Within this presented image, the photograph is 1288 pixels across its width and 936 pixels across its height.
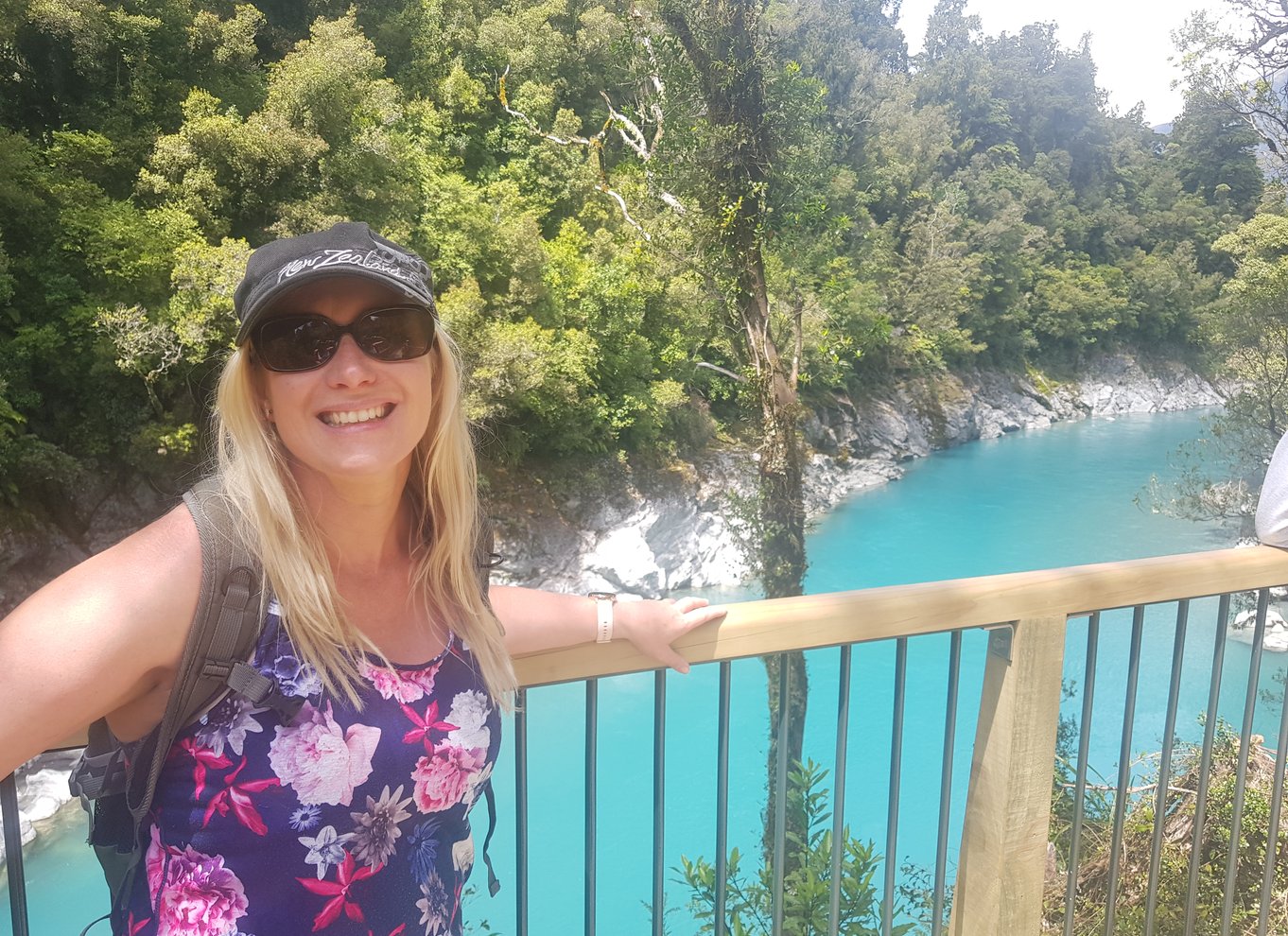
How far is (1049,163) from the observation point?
28.4 meters

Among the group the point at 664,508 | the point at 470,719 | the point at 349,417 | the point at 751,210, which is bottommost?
the point at 664,508

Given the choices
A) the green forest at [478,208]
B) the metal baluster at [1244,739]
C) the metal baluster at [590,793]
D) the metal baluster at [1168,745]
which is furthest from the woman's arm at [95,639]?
the green forest at [478,208]

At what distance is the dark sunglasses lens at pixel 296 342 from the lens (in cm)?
78

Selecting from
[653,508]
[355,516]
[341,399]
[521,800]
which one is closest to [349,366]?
[341,399]

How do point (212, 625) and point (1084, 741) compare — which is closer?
point (212, 625)

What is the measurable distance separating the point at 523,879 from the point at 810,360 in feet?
44.4

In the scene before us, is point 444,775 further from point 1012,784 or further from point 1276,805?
point 1276,805

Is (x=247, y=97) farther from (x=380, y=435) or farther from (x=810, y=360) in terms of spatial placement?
(x=380, y=435)

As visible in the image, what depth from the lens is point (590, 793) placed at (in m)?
1.02

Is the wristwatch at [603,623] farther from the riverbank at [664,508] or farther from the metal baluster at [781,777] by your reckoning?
the riverbank at [664,508]

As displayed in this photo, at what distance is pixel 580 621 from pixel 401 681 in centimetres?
21

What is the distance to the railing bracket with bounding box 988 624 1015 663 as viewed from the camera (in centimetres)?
117

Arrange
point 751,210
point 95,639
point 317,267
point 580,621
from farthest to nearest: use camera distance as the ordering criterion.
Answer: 1. point 751,210
2. point 580,621
3. point 317,267
4. point 95,639

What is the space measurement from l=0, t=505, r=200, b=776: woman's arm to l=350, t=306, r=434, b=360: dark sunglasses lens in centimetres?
22
